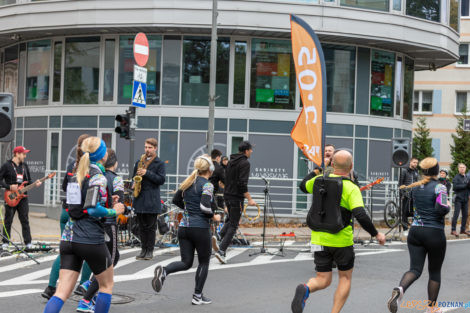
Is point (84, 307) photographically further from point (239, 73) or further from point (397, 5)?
point (397, 5)

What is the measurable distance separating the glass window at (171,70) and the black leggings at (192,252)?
13.6 m

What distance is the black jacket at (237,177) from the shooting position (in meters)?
11.8

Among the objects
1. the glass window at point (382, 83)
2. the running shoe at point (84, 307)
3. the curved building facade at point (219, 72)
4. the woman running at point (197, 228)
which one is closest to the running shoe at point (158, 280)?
the woman running at point (197, 228)

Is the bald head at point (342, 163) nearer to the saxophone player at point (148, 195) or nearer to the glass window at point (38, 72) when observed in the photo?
the saxophone player at point (148, 195)

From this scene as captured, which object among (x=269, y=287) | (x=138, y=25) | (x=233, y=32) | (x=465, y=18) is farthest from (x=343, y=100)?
(x=465, y=18)

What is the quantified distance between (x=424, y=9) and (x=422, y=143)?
663 inches

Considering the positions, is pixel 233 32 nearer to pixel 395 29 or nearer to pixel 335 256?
pixel 395 29

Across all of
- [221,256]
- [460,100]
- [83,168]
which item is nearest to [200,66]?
[221,256]

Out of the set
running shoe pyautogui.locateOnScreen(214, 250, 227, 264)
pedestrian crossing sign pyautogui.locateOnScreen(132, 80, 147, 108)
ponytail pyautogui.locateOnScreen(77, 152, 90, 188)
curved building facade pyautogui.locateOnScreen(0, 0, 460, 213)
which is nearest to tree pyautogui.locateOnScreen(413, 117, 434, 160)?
curved building facade pyautogui.locateOnScreen(0, 0, 460, 213)

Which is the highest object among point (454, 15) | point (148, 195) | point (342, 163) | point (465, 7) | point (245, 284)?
point (465, 7)

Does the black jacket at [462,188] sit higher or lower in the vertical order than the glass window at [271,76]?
lower

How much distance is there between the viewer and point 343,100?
72.1 feet

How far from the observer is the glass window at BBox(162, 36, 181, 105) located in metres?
21.4

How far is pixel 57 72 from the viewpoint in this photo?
74.0 feet
